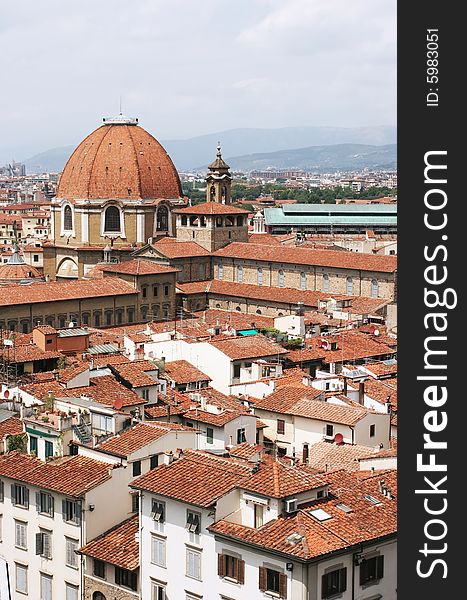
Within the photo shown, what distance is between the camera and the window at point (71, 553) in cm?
1895

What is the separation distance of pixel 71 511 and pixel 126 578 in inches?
62.7

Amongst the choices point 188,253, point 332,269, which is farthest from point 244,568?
point 188,253

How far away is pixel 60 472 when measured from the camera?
1969 centimetres

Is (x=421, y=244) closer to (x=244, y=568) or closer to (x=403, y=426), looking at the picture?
(x=403, y=426)

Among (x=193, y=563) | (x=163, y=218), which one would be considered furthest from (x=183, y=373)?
(x=163, y=218)

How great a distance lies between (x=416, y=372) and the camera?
33.4 feet

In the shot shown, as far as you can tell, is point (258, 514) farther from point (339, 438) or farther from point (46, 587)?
point (339, 438)

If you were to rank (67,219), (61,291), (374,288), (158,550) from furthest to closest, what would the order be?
(67,219)
(374,288)
(61,291)
(158,550)

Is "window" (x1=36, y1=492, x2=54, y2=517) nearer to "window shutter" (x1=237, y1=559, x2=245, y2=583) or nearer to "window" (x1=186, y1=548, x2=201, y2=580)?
"window" (x1=186, y1=548, x2=201, y2=580)

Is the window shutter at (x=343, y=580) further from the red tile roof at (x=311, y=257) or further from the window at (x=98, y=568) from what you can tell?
the red tile roof at (x=311, y=257)

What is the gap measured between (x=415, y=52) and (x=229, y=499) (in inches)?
324

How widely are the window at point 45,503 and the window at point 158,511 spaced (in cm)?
253

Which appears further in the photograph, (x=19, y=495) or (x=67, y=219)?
(x=67, y=219)

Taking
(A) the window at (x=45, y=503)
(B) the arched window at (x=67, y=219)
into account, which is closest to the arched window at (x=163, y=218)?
(B) the arched window at (x=67, y=219)
